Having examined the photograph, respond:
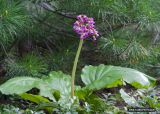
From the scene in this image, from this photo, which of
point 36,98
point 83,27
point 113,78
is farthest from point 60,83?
point 83,27

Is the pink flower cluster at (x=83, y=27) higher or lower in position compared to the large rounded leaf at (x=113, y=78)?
higher

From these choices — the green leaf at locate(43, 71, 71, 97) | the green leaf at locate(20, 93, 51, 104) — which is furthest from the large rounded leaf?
the green leaf at locate(20, 93, 51, 104)

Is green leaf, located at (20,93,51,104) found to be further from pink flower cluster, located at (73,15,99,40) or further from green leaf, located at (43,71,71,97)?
pink flower cluster, located at (73,15,99,40)

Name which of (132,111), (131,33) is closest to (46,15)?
(131,33)

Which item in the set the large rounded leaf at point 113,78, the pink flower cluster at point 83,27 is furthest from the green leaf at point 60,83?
the pink flower cluster at point 83,27

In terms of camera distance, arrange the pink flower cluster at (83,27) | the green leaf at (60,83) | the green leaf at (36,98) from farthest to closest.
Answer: the green leaf at (60,83)
the green leaf at (36,98)
the pink flower cluster at (83,27)

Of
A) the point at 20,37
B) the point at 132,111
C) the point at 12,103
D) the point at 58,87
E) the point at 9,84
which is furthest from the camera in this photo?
the point at 20,37

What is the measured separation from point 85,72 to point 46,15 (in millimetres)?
665

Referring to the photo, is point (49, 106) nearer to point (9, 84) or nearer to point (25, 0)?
point (9, 84)

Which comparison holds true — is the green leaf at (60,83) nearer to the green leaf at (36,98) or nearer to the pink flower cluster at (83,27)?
the green leaf at (36,98)

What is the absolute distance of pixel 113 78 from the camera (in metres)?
2.46

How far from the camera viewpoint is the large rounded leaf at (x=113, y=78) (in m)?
2.47

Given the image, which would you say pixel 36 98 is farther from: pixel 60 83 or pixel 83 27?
pixel 83 27

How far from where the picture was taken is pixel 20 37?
2938mm
